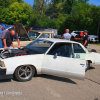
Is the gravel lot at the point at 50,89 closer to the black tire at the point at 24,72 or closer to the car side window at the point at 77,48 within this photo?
the black tire at the point at 24,72

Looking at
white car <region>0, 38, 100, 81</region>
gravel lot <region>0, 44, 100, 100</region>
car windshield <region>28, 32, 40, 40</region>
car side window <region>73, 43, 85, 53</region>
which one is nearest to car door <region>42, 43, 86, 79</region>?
white car <region>0, 38, 100, 81</region>

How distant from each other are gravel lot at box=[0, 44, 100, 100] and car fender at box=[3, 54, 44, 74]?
444mm

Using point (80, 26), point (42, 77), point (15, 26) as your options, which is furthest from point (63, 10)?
point (42, 77)

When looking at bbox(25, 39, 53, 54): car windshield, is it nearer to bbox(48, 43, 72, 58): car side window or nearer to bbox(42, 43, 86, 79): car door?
bbox(48, 43, 72, 58): car side window

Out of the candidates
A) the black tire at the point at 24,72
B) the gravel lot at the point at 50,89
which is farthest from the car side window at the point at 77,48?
the black tire at the point at 24,72

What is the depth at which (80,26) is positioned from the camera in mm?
29328

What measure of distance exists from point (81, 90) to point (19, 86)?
1830mm

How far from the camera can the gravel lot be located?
402 centimetres

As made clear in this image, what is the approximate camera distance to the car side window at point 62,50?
527 centimetres

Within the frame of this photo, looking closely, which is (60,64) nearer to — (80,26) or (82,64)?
(82,64)

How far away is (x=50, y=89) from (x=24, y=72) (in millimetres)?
985

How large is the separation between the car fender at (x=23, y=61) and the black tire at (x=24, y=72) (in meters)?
0.14

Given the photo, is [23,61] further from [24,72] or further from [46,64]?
[46,64]

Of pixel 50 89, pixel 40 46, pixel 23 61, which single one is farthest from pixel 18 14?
pixel 50 89
